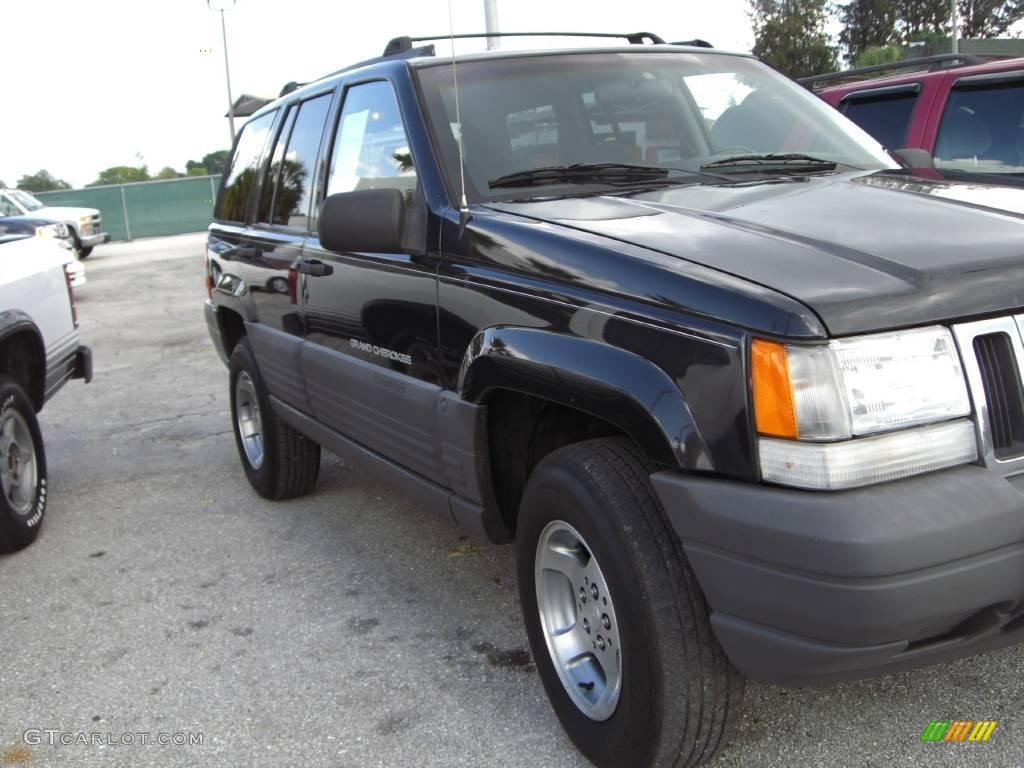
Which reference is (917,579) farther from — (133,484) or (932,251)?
(133,484)

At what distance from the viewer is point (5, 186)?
21609mm

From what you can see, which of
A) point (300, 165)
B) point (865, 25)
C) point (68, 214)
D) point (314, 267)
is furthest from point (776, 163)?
point (865, 25)

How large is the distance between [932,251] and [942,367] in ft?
0.99

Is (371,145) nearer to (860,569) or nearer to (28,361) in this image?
(860,569)

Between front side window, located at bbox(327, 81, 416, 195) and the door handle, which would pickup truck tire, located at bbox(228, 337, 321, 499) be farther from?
front side window, located at bbox(327, 81, 416, 195)

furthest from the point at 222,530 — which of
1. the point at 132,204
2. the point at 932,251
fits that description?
the point at 132,204

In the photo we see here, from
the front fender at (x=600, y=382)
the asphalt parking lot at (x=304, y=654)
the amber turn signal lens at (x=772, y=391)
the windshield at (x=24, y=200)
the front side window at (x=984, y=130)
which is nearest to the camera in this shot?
the amber turn signal lens at (x=772, y=391)

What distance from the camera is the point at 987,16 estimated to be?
123 feet

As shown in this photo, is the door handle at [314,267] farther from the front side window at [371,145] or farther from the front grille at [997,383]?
the front grille at [997,383]

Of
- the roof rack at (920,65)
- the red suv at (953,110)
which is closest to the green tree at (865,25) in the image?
the roof rack at (920,65)

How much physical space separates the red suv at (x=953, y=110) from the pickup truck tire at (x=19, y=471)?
4.71m

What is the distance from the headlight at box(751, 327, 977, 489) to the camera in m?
2.08

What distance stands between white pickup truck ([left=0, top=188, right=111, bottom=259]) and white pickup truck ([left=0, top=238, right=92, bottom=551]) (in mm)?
16206

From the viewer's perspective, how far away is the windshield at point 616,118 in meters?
3.39
